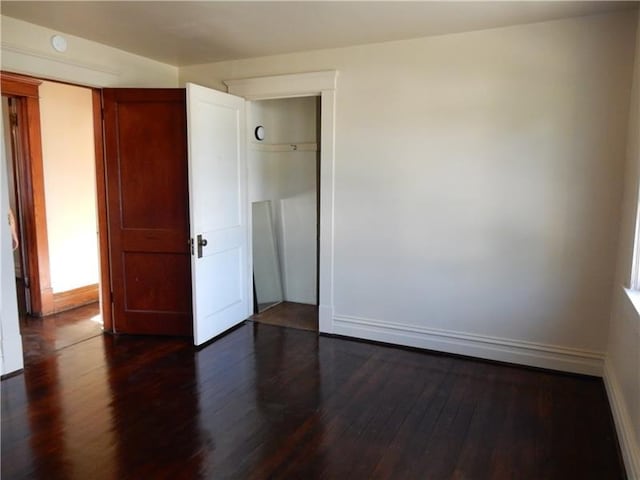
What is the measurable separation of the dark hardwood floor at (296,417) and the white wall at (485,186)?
34cm

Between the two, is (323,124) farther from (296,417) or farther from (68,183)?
(68,183)

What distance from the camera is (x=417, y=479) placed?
7.15 ft

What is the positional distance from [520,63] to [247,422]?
119 inches

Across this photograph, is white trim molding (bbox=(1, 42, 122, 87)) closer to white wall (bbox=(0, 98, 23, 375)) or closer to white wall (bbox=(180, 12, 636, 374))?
white wall (bbox=(0, 98, 23, 375))

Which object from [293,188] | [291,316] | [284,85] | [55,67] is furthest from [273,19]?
[291,316]

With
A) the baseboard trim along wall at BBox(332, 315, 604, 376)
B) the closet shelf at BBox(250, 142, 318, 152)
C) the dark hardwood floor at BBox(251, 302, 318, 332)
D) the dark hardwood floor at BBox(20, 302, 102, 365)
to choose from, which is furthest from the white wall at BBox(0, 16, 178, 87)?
the baseboard trim along wall at BBox(332, 315, 604, 376)

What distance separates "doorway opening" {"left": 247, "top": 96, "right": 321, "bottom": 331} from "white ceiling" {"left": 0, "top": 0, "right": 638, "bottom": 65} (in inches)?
42.8

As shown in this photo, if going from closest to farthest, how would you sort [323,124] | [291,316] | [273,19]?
[273,19] → [323,124] → [291,316]

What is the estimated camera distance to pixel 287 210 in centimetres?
500

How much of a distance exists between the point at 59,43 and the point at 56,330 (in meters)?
2.52

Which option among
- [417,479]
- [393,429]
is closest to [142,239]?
[393,429]

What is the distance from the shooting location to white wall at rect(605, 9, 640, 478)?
2213 mm

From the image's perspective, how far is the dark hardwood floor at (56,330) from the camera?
3.77m

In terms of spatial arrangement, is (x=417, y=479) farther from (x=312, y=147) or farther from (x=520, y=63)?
(x=312, y=147)
